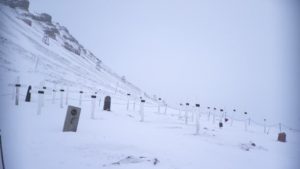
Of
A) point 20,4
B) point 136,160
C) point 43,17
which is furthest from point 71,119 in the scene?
point 43,17

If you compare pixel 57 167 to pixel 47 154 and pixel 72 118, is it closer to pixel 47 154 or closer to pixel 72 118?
pixel 47 154

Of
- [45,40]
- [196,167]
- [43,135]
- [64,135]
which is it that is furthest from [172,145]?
[45,40]

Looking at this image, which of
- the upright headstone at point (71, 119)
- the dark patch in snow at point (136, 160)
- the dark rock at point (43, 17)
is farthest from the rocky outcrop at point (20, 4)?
the dark patch in snow at point (136, 160)

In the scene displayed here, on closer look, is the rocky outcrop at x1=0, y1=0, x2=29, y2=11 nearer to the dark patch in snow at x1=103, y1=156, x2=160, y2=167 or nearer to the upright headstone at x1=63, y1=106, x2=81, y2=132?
the upright headstone at x1=63, y1=106, x2=81, y2=132

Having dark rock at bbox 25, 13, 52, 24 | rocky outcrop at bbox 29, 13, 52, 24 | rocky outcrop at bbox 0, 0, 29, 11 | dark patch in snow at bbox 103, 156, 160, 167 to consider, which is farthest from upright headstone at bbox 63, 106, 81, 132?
rocky outcrop at bbox 29, 13, 52, 24

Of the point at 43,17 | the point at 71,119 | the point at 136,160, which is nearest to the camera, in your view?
the point at 136,160

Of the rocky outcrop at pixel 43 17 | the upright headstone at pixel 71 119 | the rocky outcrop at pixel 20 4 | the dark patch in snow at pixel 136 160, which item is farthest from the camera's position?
the rocky outcrop at pixel 43 17

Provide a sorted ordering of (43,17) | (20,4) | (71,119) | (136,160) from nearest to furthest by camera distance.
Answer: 1. (136,160)
2. (71,119)
3. (20,4)
4. (43,17)

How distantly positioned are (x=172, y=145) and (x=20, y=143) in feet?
14.2

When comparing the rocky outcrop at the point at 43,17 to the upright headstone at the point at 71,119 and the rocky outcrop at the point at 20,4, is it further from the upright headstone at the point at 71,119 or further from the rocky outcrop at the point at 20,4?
the upright headstone at the point at 71,119

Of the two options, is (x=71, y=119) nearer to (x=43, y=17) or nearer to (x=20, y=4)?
(x=20, y=4)

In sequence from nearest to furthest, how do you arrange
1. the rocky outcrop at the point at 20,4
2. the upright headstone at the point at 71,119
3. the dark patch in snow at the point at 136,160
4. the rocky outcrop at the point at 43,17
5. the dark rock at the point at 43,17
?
the dark patch in snow at the point at 136,160
the upright headstone at the point at 71,119
the rocky outcrop at the point at 20,4
the dark rock at the point at 43,17
the rocky outcrop at the point at 43,17

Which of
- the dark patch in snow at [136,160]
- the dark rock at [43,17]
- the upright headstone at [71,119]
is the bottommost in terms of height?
the dark patch in snow at [136,160]

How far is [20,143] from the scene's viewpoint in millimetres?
6180
